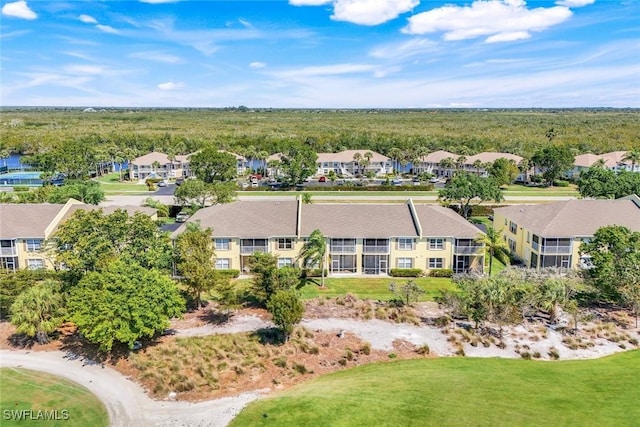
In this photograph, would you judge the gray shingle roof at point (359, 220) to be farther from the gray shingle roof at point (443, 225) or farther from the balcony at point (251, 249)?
the balcony at point (251, 249)

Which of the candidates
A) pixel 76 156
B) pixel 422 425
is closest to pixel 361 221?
pixel 422 425

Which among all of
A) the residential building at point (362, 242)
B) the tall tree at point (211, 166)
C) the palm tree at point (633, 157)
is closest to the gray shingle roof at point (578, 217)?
the residential building at point (362, 242)

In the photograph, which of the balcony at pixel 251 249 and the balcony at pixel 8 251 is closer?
the balcony at pixel 8 251

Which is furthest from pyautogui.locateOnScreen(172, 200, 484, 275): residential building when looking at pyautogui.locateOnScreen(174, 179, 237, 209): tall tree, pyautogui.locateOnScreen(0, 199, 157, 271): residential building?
pyautogui.locateOnScreen(174, 179, 237, 209): tall tree

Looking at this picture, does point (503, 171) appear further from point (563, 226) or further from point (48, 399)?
point (48, 399)

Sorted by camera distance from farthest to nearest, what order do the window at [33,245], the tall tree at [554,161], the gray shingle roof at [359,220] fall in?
the tall tree at [554,161], the gray shingle roof at [359,220], the window at [33,245]

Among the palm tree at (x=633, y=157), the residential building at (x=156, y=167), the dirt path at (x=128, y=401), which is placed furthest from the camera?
the residential building at (x=156, y=167)

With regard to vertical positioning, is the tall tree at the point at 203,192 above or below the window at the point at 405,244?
above
